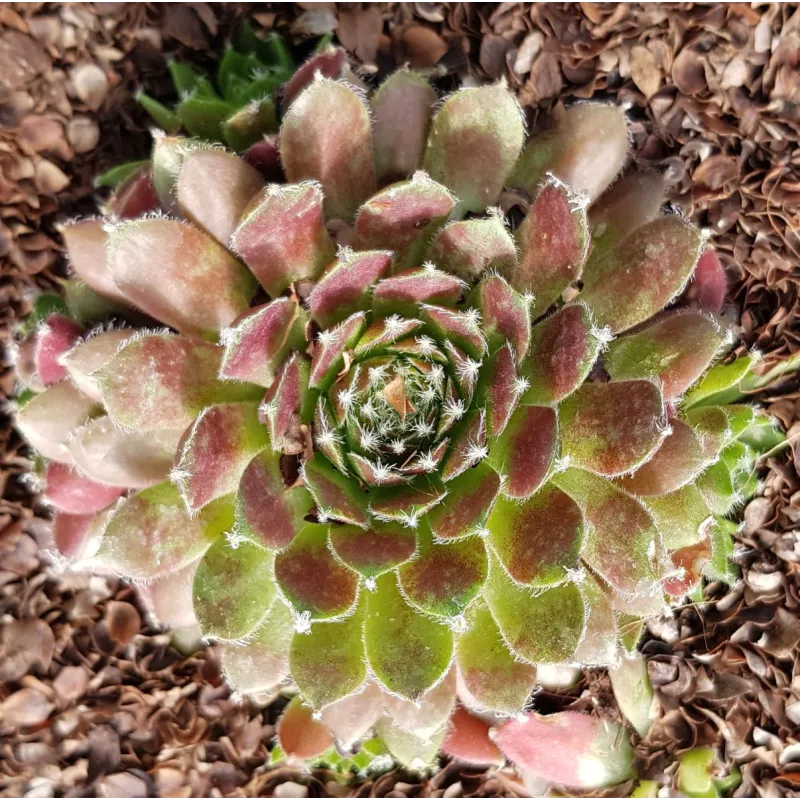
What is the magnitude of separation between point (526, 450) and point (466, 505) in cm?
13

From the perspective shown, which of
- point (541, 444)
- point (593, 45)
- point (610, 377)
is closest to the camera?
point (541, 444)

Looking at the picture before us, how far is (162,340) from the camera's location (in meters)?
1.28

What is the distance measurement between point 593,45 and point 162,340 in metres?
1.31

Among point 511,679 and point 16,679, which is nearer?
point 511,679

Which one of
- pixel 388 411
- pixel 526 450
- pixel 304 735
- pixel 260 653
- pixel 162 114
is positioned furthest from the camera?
pixel 162 114

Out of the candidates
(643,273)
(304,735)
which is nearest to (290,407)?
(643,273)

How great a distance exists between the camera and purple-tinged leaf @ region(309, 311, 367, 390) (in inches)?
49.1

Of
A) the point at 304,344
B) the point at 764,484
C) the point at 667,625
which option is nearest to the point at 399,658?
the point at 304,344

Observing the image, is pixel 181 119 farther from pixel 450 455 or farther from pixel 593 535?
pixel 593 535

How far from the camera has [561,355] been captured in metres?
1.22

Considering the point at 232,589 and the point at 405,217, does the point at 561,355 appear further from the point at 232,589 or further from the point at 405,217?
the point at 232,589

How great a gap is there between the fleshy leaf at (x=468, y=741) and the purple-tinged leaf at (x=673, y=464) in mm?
708

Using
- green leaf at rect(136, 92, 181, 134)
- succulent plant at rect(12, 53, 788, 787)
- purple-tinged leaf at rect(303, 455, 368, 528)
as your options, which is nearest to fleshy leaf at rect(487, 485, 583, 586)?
succulent plant at rect(12, 53, 788, 787)

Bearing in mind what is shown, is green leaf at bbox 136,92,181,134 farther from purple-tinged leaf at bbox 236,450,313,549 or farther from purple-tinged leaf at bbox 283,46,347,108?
purple-tinged leaf at bbox 236,450,313,549
